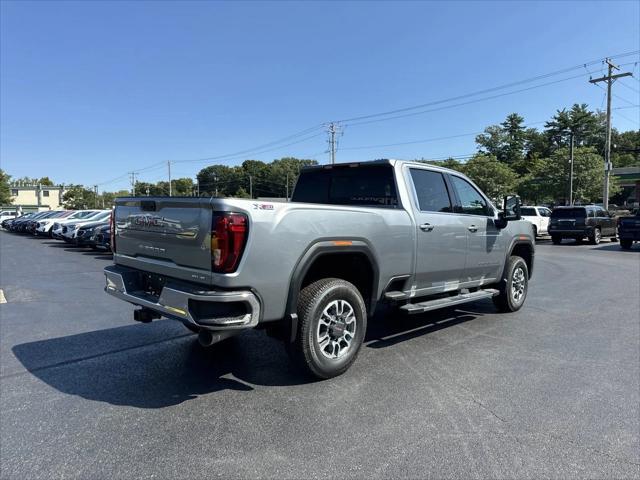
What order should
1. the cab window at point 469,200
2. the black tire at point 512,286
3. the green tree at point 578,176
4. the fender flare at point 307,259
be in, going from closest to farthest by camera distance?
the fender flare at point 307,259 < the cab window at point 469,200 < the black tire at point 512,286 < the green tree at point 578,176

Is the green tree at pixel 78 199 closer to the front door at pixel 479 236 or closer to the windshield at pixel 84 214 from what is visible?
the windshield at pixel 84 214

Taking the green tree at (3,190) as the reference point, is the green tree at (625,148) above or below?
above

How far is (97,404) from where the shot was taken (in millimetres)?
3666

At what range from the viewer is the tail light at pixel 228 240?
3.41 meters

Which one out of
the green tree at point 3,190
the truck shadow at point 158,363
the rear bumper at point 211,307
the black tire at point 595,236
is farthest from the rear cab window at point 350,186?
the green tree at point 3,190

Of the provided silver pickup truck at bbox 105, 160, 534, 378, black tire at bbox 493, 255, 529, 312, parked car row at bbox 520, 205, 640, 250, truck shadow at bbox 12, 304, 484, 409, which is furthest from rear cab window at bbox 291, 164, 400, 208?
parked car row at bbox 520, 205, 640, 250

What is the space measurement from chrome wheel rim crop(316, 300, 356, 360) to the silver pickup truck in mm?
11

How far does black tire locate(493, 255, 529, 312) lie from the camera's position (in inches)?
269

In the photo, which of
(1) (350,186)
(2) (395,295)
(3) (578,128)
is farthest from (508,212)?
(3) (578,128)

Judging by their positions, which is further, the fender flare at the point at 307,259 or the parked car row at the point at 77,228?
the parked car row at the point at 77,228

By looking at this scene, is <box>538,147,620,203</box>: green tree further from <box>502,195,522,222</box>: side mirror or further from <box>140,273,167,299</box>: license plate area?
<box>140,273,167,299</box>: license plate area

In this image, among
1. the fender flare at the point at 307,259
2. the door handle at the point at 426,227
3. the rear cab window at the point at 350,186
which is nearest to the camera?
the fender flare at the point at 307,259

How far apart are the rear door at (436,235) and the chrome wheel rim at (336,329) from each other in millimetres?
1146

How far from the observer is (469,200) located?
20.3 ft
